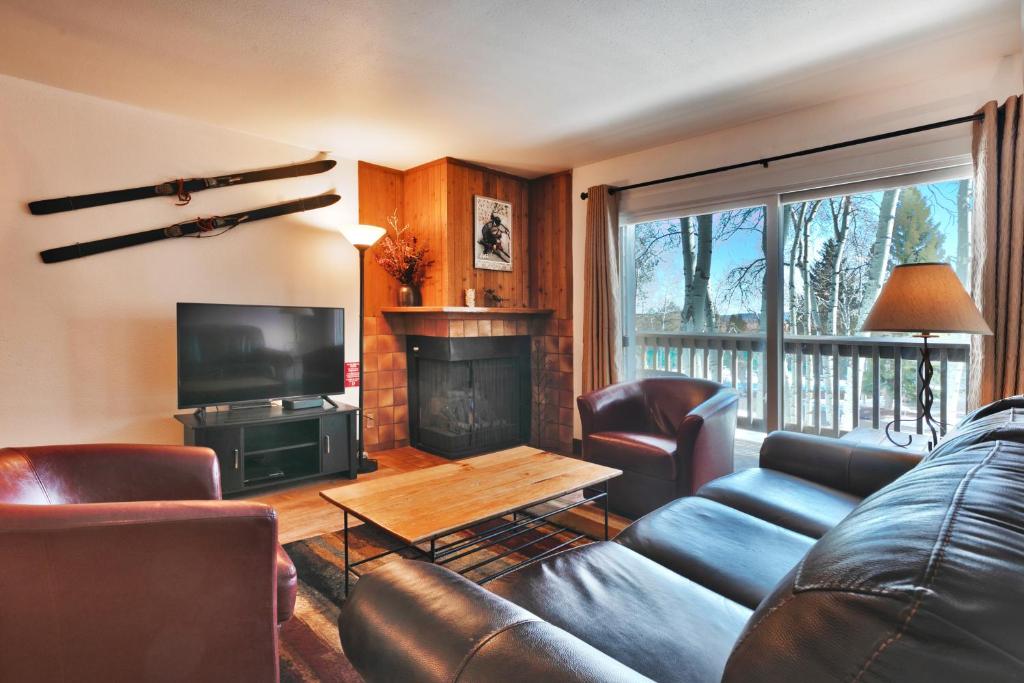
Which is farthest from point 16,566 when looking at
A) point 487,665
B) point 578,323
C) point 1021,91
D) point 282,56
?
point 1021,91

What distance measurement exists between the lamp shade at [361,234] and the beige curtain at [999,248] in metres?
3.55

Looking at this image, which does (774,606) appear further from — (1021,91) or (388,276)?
(388,276)

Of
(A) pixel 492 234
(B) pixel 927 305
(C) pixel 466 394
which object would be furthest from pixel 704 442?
(A) pixel 492 234

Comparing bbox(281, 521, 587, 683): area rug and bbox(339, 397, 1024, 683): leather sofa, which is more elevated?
bbox(339, 397, 1024, 683): leather sofa

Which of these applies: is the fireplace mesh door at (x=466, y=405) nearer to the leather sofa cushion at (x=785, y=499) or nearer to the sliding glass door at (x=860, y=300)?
the sliding glass door at (x=860, y=300)

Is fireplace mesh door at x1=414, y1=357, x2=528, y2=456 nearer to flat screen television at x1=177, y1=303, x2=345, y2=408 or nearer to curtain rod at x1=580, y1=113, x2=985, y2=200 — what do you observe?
flat screen television at x1=177, y1=303, x2=345, y2=408

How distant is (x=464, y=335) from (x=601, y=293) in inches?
44.9

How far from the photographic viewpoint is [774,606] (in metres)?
0.58

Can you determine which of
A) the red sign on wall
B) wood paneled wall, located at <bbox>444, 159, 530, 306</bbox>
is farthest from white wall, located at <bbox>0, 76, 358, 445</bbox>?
wood paneled wall, located at <bbox>444, 159, 530, 306</bbox>

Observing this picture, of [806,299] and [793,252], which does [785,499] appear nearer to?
[806,299]

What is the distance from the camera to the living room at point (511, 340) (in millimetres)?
951

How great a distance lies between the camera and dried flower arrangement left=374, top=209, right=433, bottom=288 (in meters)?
4.12

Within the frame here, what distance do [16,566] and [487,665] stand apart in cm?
104

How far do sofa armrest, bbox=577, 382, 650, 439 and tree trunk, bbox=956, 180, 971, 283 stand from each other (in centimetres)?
186
